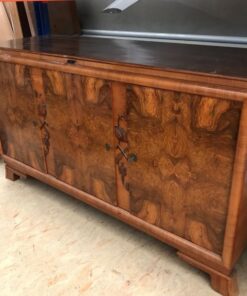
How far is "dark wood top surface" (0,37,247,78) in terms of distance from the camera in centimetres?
86

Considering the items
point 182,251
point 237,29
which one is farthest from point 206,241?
point 237,29

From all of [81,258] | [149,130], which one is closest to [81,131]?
[149,130]

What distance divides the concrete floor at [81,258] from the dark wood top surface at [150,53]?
2.18 ft

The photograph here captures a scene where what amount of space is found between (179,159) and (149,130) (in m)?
0.12

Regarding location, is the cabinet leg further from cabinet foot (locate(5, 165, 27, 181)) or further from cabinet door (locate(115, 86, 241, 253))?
cabinet foot (locate(5, 165, 27, 181))

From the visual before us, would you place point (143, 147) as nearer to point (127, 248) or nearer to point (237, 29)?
point (127, 248)

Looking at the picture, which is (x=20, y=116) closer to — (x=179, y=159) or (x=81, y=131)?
(x=81, y=131)

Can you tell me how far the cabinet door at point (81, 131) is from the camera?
104 cm

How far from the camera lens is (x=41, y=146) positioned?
133 centimetres

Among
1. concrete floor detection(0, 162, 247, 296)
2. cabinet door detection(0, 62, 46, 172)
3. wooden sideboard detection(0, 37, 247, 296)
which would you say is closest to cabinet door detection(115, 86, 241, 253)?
wooden sideboard detection(0, 37, 247, 296)

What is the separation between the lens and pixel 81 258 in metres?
1.15

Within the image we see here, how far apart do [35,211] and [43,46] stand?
0.69 metres

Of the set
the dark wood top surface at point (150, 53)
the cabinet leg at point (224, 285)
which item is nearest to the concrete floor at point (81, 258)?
the cabinet leg at point (224, 285)

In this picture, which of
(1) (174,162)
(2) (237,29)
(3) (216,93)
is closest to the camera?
(3) (216,93)
